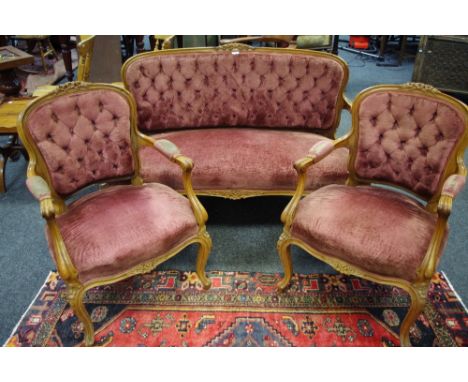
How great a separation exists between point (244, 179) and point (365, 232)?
2.57ft

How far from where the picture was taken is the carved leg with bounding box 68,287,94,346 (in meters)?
1.54

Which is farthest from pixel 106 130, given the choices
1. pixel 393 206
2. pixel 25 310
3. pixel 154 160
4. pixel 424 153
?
pixel 424 153

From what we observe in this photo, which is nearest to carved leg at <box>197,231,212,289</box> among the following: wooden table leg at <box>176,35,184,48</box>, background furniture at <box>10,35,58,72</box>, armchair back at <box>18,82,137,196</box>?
armchair back at <box>18,82,137,196</box>

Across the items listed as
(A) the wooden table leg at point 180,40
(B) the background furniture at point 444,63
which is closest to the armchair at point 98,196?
(A) the wooden table leg at point 180,40

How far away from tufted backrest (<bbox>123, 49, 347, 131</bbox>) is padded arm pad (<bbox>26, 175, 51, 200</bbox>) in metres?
0.97

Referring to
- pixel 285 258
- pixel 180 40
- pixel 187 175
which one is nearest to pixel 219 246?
pixel 285 258

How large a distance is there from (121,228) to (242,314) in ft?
2.35

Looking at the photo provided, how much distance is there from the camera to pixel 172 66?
2.41 m

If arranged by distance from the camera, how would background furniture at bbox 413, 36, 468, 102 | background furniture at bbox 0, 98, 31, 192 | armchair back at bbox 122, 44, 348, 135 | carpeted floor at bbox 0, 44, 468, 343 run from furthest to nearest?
1. background furniture at bbox 413, 36, 468, 102
2. background furniture at bbox 0, 98, 31, 192
3. armchair back at bbox 122, 44, 348, 135
4. carpeted floor at bbox 0, 44, 468, 343

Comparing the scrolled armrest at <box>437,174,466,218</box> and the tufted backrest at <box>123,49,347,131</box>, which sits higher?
the tufted backrest at <box>123,49,347,131</box>

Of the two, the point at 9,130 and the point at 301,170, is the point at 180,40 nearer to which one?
A: the point at 9,130

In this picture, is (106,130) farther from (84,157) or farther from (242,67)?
(242,67)

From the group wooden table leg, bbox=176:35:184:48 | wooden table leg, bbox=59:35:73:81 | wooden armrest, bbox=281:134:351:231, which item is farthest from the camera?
wooden table leg, bbox=59:35:73:81

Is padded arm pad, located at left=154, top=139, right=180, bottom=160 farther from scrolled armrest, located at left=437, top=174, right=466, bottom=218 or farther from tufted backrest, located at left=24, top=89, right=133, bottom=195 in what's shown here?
scrolled armrest, located at left=437, top=174, right=466, bottom=218
